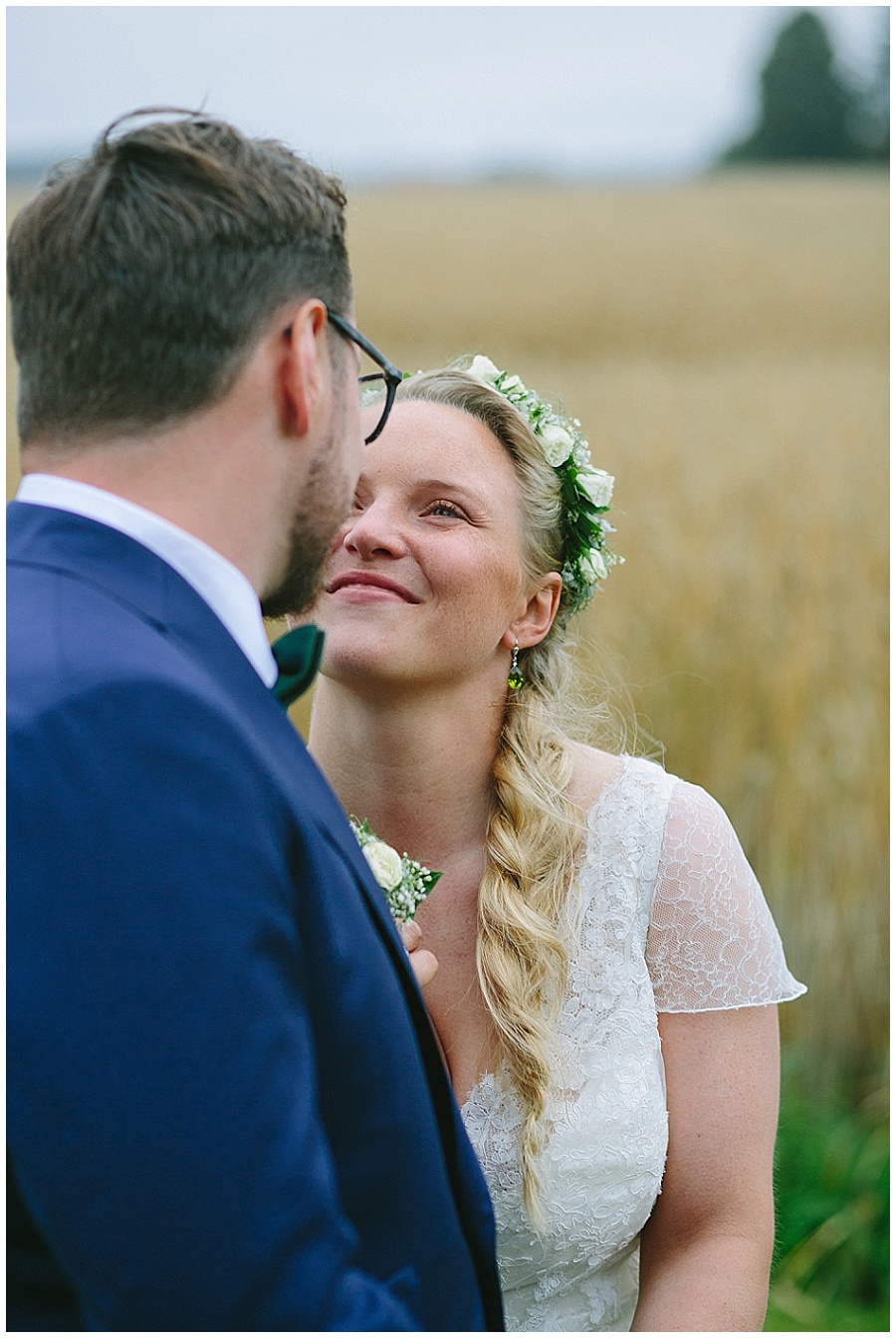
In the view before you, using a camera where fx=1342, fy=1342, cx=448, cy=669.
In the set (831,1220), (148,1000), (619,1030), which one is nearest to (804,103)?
(831,1220)

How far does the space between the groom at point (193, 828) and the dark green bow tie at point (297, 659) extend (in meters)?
0.12

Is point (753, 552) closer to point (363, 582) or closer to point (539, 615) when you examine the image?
point (539, 615)

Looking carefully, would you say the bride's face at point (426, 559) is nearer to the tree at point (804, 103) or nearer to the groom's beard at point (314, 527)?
the groom's beard at point (314, 527)

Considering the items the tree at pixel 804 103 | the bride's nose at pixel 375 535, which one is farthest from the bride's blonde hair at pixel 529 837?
the tree at pixel 804 103

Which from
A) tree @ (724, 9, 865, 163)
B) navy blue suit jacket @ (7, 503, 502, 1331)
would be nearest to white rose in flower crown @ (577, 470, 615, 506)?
navy blue suit jacket @ (7, 503, 502, 1331)

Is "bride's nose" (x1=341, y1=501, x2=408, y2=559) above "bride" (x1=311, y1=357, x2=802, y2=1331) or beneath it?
above

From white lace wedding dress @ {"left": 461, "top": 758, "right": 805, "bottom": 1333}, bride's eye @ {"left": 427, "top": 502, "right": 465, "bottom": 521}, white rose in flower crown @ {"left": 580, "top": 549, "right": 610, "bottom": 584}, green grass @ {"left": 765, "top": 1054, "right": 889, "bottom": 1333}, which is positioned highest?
bride's eye @ {"left": 427, "top": 502, "right": 465, "bottom": 521}

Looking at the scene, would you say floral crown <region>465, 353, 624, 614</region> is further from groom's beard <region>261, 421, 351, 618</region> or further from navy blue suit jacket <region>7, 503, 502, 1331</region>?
navy blue suit jacket <region>7, 503, 502, 1331</region>

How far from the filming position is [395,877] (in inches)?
93.8

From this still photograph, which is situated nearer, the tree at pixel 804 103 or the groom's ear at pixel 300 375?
the groom's ear at pixel 300 375

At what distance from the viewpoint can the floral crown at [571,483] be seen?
3264mm

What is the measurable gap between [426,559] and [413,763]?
1.52 feet

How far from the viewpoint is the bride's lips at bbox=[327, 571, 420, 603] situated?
110 inches

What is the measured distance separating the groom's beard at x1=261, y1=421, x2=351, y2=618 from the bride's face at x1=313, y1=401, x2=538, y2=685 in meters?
0.97
